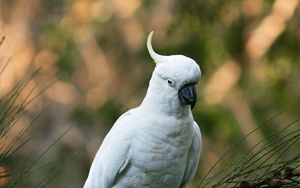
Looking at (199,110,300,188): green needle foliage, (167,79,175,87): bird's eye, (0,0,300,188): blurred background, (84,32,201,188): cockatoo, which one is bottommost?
(199,110,300,188): green needle foliage

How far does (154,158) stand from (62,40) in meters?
4.05

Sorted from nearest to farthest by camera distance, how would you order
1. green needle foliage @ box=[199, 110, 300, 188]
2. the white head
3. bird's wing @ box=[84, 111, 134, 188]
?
green needle foliage @ box=[199, 110, 300, 188] → the white head → bird's wing @ box=[84, 111, 134, 188]

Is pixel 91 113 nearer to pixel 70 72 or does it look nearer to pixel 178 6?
pixel 70 72

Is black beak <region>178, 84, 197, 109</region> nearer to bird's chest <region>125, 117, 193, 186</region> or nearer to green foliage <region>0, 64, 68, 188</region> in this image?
bird's chest <region>125, 117, 193, 186</region>

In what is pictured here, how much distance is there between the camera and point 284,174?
1.26 m

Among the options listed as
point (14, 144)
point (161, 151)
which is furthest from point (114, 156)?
point (14, 144)

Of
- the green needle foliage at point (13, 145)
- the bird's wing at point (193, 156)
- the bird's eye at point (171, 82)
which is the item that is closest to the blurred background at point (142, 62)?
the bird's wing at point (193, 156)

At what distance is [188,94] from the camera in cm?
175

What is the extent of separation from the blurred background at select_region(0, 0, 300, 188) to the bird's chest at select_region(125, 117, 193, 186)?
10.7ft

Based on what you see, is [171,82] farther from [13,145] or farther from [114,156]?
[13,145]

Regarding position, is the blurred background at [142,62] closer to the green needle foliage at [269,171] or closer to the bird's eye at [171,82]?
the bird's eye at [171,82]

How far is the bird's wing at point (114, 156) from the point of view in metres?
1.91

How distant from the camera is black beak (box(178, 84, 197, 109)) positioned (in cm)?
174

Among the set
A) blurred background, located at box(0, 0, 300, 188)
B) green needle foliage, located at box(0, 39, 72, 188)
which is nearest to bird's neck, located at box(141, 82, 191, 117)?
green needle foliage, located at box(0, 39, 72, 188)
